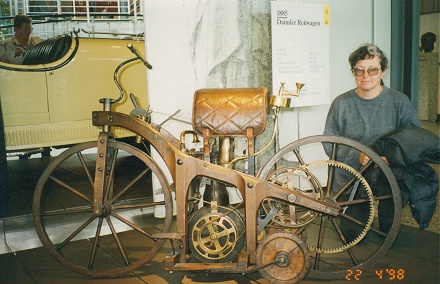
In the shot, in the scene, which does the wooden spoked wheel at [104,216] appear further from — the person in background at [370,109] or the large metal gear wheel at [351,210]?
the person in background at [370,109]

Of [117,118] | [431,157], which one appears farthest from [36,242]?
[431,157]

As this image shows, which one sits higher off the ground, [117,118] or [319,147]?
[117,118]

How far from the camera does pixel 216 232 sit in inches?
90.8

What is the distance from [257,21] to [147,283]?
2224 mm

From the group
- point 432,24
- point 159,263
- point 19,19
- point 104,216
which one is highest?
point 432,24

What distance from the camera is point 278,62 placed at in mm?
3574

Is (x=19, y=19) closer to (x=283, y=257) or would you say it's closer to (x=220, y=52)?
(x=220, y=52)

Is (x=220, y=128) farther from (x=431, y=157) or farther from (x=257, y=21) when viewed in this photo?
(x=257, y=21)

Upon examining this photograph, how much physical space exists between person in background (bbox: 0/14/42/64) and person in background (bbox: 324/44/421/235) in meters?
2.74

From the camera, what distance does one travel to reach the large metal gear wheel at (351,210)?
90.2 inches

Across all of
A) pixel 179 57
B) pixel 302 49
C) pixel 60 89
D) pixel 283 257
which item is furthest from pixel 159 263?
pixel 60 89

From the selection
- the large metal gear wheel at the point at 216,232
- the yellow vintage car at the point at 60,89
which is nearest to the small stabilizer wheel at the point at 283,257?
the large metal gear wheel at the point at 216,232

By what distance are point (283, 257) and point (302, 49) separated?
2048mm

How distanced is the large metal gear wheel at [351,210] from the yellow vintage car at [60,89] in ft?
7.27
